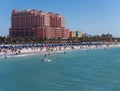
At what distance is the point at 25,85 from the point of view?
110 feet

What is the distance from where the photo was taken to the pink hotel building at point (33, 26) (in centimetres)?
16238

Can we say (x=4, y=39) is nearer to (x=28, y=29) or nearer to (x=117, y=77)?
(x=28, y=29)

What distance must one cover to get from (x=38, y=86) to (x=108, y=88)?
22.3 ft

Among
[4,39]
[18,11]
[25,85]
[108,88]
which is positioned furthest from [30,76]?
[18,11]

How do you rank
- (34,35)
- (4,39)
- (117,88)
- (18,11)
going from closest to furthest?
(117,88) → (4,39) → (34,35) → (18,11)

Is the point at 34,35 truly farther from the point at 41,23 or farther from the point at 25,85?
the point at 25,85

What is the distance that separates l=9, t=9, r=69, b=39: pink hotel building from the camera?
533ft

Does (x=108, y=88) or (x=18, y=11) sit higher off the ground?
(x=18, y=11)

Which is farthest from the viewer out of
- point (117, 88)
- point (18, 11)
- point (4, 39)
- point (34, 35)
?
point (18, 11)

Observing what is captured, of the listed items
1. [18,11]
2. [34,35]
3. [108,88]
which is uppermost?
[18,11]

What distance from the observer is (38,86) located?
108 feet

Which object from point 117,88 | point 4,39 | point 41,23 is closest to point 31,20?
point 41,23

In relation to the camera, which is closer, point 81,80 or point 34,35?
point 81,80

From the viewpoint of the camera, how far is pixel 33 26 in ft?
546
